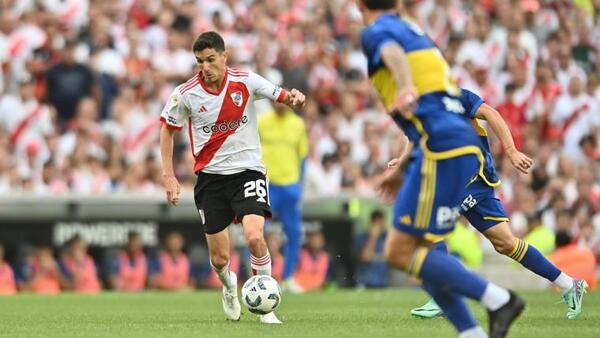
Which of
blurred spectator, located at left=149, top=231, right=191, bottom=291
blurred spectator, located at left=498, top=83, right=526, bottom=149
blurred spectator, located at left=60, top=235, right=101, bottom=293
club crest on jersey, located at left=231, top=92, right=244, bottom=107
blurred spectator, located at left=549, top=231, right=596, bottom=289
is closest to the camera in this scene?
club crest on jersey, located at left=231, top=92, right=244, bottom=107

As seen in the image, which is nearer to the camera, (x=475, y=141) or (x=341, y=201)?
(x=475, y=141)

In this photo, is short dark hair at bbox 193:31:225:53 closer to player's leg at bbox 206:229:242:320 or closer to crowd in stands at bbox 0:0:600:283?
player's leg at bbox 206:229:242:320

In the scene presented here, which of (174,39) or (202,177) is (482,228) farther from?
(174,39)

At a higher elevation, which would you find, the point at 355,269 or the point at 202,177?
the point at 202,177

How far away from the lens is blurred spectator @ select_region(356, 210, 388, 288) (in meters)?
20.3

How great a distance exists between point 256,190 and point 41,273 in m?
8.73

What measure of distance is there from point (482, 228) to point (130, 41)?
12498mm

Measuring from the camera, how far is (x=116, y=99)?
73.2ft

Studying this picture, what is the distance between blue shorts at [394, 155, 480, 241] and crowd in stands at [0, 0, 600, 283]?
1185 centimetres

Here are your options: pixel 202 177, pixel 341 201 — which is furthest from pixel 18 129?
pixel 202 177

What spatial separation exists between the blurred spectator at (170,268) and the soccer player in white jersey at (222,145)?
7995mm

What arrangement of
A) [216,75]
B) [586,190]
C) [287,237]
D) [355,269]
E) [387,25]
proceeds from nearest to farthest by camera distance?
[387,25], [216,75], [287,237], [355,269], [586,190]

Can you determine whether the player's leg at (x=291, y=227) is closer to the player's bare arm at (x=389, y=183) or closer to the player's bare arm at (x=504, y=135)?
the player's bare arm at (x=504, y=135)

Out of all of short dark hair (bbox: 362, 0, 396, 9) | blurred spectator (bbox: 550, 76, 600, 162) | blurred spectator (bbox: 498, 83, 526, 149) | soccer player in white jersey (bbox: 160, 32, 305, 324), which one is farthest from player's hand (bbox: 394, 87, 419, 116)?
blurred spectator (bbox: 550, 76, 600, 162)
